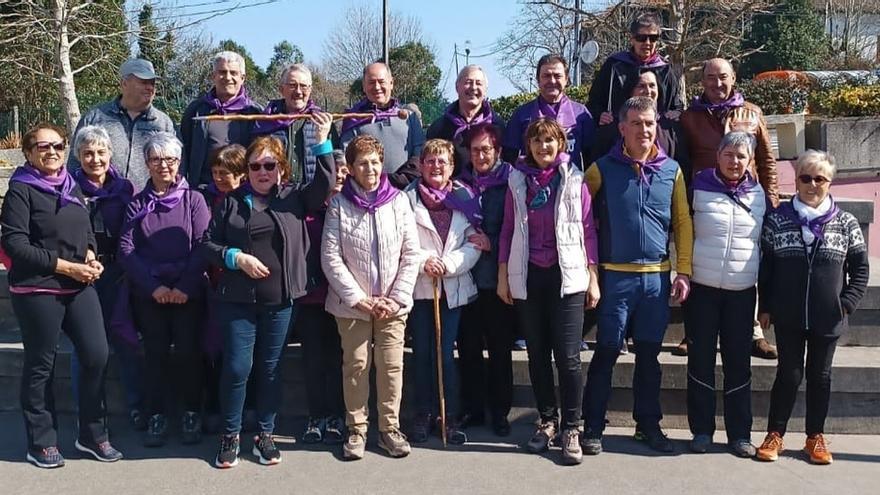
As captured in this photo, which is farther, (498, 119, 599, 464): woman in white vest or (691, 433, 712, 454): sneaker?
(691, 433, 712, 454): sneaker

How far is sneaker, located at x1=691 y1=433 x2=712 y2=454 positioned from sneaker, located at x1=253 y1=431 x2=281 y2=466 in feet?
7.62

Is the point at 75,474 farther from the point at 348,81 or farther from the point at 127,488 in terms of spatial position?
the point at 348,81

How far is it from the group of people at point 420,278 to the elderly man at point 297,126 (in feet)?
1.12

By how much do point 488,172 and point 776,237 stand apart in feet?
5.34

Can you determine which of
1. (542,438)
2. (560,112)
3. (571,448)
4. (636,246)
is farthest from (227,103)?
(571,448)

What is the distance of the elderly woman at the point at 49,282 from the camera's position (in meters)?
4.17

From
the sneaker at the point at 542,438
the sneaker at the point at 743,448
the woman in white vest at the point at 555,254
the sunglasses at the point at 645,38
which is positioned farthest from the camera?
the sunglasses at the point at 645,38

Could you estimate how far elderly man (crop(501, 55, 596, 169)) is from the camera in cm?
518

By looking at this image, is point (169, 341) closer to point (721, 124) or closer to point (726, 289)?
point (726, 289)

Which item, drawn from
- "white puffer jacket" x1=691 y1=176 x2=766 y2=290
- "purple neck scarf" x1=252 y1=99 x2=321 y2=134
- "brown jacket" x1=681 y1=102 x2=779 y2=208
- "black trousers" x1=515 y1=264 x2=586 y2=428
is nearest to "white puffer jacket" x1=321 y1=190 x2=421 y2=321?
"black trousers" x1=515 y1=264 x2=586 y2=428

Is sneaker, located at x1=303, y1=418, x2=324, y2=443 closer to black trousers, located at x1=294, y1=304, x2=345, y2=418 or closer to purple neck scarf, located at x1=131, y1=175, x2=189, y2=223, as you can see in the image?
black trousers, located at x1=294, y1=304, x2=345, y2=418

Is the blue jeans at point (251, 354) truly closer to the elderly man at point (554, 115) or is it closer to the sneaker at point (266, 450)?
the sneaker at point (266, 450)

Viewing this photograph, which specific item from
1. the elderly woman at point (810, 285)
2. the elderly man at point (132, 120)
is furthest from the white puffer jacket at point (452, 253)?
the elderly man at point (132, 120)

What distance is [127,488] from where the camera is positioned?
4117 millimetres
